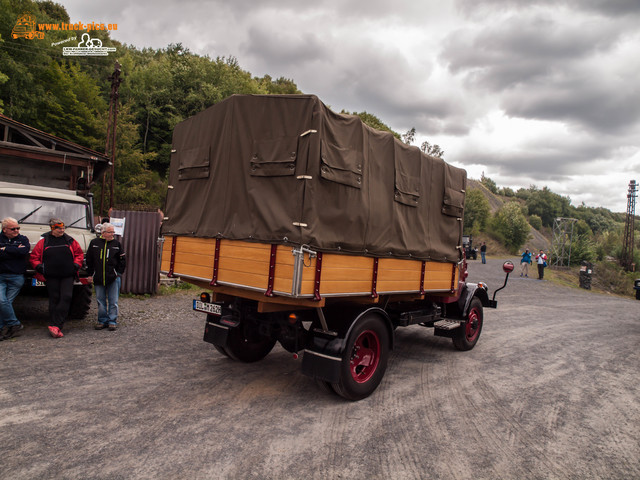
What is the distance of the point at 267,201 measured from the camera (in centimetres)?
397

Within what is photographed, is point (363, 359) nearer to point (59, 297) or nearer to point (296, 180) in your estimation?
point (296, 180)

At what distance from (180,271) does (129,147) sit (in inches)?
962

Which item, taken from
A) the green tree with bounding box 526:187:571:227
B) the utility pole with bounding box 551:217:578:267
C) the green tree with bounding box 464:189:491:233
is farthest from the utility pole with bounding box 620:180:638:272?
the green tree with bounding box 526:187:571:227

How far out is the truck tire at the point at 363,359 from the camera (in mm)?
4102

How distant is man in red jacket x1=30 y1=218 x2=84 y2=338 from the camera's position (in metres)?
6.12

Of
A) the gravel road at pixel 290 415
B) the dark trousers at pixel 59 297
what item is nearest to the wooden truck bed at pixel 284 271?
the gravel road at pixel 290 415

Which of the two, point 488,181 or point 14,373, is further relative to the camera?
point 488,181

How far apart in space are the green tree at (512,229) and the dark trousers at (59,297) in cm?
7908

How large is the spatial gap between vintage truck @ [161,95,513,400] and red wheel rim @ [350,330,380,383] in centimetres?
1

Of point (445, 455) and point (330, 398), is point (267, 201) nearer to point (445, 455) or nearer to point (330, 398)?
point (330, 398)

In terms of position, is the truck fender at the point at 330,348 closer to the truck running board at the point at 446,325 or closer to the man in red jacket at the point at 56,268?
the truck running board at the point at 446,325

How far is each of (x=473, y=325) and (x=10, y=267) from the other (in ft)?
24.7

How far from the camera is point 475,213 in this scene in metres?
68.6

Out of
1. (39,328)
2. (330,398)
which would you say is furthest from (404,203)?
(39,328)
